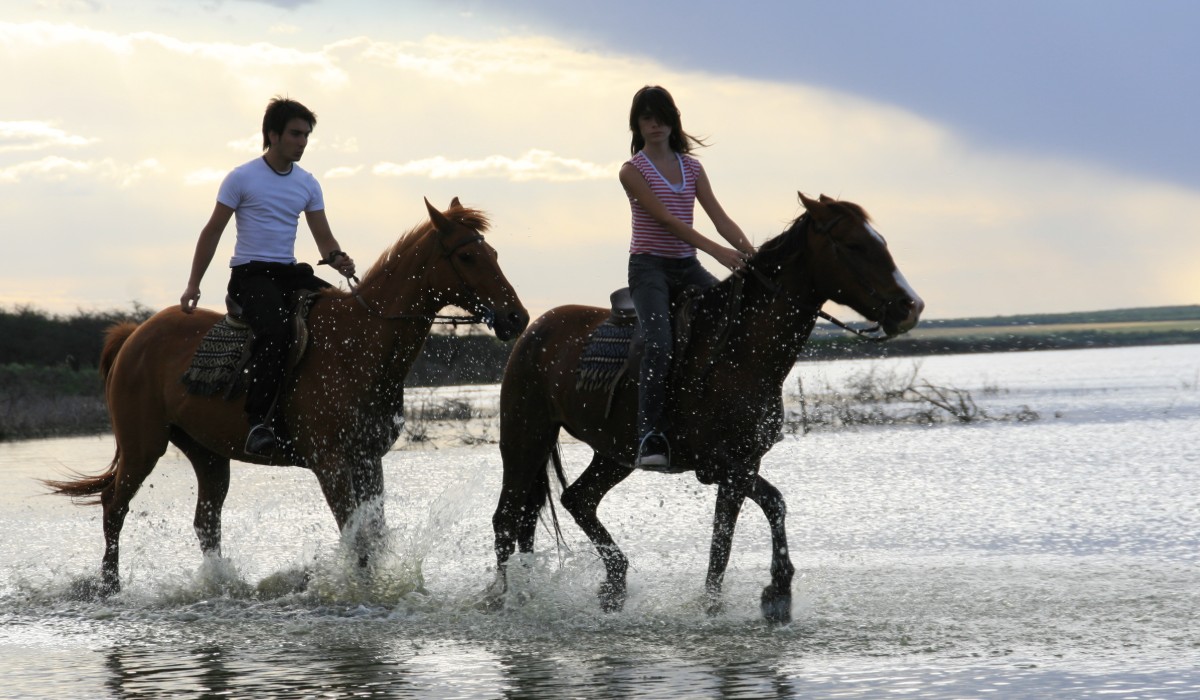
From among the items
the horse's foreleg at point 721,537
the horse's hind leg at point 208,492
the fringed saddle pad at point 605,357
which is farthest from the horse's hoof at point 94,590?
the horse's foreleg at point 721,537

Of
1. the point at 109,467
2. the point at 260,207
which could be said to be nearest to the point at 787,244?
the point at 260,207

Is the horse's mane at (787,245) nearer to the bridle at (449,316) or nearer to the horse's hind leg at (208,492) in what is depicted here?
the bridle at (449,316)

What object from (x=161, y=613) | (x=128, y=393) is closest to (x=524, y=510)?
(x=161, y=613)

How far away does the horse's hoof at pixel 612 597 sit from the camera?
7730 mm

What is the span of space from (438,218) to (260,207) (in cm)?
129

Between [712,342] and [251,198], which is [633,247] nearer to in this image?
[712,342]

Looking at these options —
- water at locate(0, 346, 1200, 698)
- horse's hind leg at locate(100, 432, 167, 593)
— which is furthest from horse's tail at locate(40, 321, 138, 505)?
water at locate(0, 346, 1200, 698)

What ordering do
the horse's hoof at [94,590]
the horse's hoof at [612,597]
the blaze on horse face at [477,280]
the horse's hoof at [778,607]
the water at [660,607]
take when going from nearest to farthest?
the water at [660,607]
the horse's hoof at [778,607]
the blaze on horse face at [477,280]
the horse's hoof at [612,597]
the horse's hoof at [94,590]

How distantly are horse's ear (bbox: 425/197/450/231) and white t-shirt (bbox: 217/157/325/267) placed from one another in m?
1.13

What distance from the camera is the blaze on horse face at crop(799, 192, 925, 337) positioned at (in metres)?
6.67

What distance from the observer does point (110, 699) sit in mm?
5848

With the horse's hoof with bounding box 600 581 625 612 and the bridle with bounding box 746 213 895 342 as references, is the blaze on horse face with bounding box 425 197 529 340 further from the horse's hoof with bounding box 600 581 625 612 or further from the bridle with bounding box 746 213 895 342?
the horse's hoof with bounding box 600 581 625 612

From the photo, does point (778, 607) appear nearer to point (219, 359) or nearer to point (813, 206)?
point (813, 206)

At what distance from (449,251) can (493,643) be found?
217 centimetres
